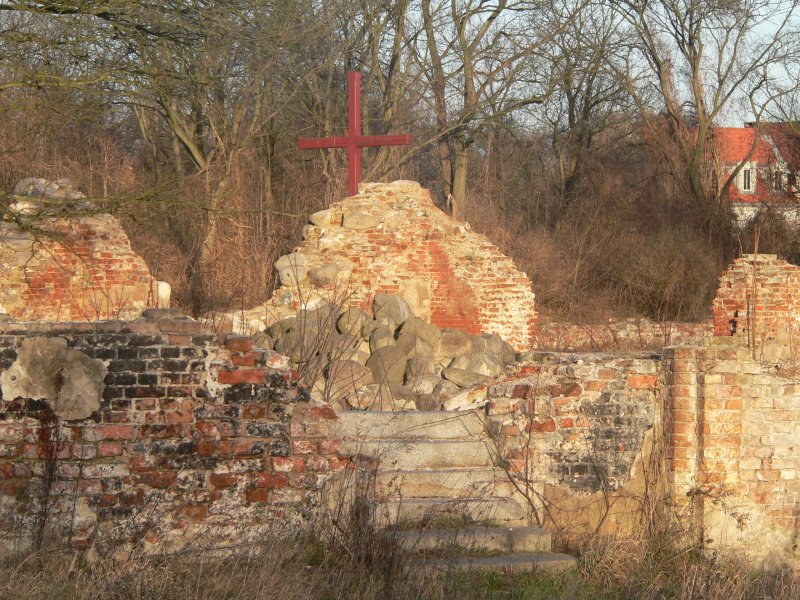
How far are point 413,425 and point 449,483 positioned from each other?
84 centimetres

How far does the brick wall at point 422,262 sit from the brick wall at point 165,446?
27.4 feet

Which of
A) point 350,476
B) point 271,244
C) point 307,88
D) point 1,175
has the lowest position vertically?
point 350,476

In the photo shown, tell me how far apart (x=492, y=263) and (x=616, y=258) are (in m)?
8.29

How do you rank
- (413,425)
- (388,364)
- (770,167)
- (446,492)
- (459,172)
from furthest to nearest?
(770,167)
(459,172)
(388,364)
(413,425)
(446,492)

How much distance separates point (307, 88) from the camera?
22469mm

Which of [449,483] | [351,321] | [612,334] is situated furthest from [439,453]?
[612,334]

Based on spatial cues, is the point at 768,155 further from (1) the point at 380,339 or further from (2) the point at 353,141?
(1) the point at 380,339

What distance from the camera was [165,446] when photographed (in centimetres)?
521

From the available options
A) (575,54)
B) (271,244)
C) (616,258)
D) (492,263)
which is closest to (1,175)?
(271,244)

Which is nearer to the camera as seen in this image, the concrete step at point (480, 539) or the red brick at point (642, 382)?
the concrete step at point (480, 539)

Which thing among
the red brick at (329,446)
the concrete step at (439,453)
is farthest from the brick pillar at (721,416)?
the red brick at (329,446)

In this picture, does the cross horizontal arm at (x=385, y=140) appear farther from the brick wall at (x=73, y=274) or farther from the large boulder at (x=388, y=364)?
the large boulder at (x=388, y=364)

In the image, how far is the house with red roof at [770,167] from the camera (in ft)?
83.5

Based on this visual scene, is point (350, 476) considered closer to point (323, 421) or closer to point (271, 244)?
point (323, 421)
